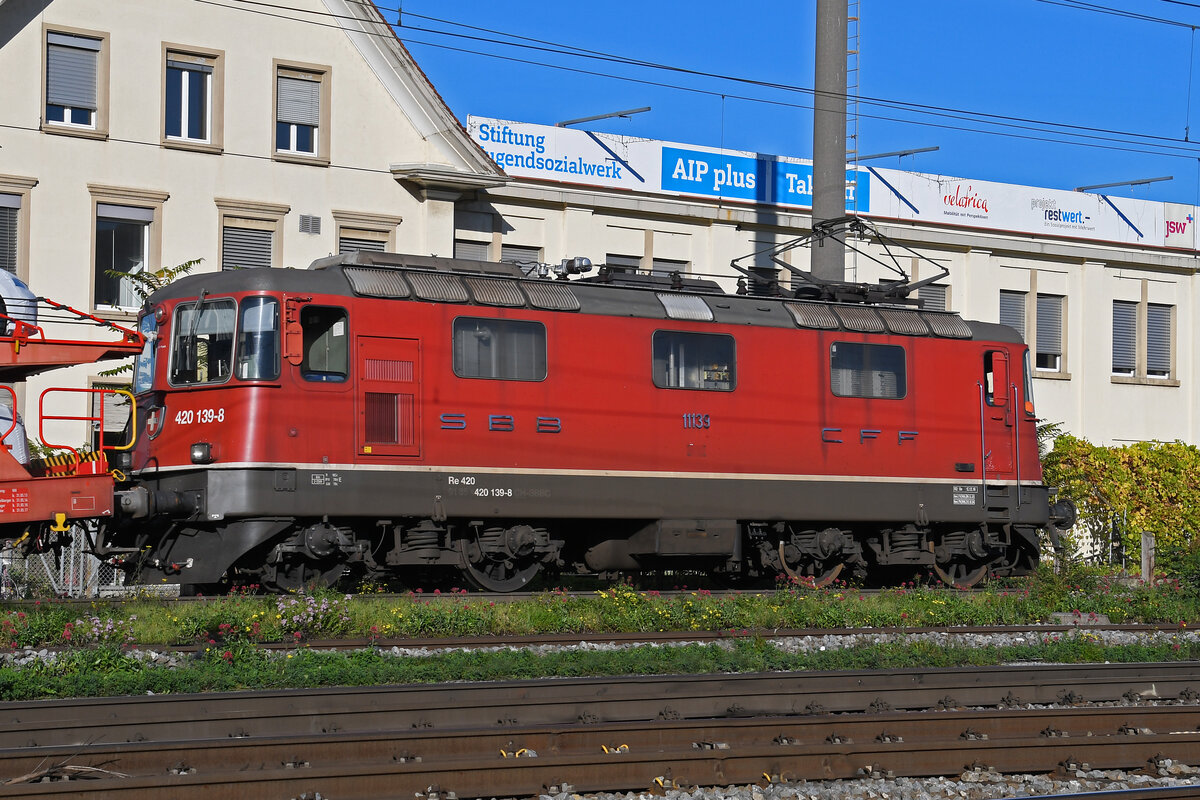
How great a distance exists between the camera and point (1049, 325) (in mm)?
33344

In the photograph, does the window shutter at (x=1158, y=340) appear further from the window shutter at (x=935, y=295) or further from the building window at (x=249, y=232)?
the building window at (x=249, y=232)

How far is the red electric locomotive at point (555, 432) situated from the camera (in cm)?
1486

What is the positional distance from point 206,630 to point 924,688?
653cm

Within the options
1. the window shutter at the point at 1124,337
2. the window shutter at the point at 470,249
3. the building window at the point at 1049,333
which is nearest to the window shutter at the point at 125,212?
the window shutter at the point at 470,249

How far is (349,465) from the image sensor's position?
15109 millimetres

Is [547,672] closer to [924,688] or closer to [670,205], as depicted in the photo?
[924,688]

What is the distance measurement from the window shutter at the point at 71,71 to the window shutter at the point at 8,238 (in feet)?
6.68

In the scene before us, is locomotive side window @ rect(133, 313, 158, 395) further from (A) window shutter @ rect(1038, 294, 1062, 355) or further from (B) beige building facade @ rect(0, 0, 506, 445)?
(A) window shutter @ rect(1038, 294, 1062, 355)

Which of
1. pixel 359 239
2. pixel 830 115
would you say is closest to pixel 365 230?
pixel 359 239

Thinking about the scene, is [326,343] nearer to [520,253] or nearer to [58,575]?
[58,575]

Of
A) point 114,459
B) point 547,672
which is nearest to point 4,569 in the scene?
point 114,459

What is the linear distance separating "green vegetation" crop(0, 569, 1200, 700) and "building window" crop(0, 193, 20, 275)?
34.6 ft

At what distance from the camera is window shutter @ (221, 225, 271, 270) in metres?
24.5

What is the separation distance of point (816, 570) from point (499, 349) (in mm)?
5962
